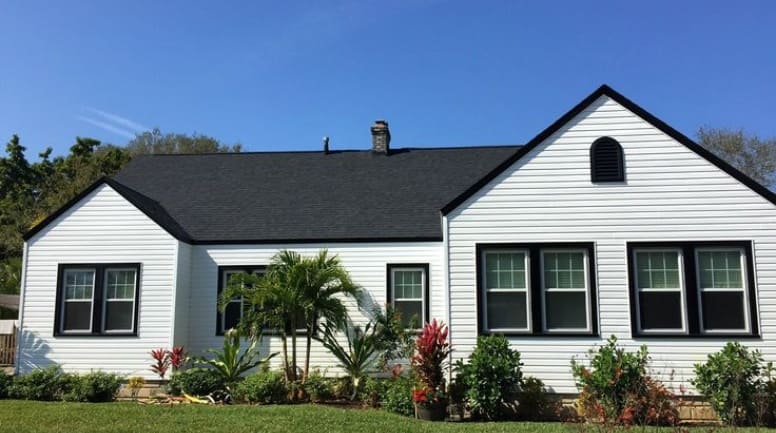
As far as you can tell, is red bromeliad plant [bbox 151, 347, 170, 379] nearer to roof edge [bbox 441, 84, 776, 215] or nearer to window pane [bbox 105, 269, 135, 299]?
window pane [bbox 105, 269, 135, 299]

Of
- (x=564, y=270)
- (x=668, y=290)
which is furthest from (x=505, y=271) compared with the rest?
(x=668, y=290)

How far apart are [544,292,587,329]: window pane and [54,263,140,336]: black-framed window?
952cm

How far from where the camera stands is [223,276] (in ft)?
47.6

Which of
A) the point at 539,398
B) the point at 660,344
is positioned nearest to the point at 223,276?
the point at 539,398

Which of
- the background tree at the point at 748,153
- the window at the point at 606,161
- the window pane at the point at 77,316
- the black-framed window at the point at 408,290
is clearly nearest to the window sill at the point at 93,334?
the window pane at the point at 77,316

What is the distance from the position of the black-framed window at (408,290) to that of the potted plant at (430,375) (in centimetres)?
284

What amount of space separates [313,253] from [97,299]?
528cm

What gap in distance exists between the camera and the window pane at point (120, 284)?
1395cm

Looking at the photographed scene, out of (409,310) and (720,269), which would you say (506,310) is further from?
(720,269)

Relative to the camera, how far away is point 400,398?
1068 cm

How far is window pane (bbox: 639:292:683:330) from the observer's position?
11195 mm

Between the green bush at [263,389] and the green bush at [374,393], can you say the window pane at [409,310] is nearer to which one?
the green bush at [374,393]

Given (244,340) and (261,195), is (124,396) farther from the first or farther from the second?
(261,195)

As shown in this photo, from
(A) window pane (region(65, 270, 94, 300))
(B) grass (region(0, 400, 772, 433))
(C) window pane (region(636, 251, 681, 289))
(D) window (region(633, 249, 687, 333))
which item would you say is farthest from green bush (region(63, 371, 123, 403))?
(C) window pane (region(636, 251, 681, 289))
